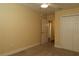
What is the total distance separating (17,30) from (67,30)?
139cm

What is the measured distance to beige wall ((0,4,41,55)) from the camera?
225cm

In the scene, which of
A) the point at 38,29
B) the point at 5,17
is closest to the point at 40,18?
the point at 38,29

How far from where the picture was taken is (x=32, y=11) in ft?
6.73

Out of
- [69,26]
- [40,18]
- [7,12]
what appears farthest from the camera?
[69,26]

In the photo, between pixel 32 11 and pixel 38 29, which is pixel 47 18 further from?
pixel 38 29

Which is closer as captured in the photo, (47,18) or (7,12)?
(47,18)

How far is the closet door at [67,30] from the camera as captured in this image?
110 inches

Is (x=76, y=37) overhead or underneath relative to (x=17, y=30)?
underneath

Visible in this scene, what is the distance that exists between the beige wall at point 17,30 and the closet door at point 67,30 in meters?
0.71

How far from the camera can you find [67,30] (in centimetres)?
291

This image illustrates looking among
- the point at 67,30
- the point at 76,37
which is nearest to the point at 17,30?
the point at 67,30

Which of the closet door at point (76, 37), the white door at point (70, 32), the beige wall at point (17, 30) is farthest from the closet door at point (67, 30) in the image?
the beige wall at point (17, 30)

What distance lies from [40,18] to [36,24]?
7.7 inches

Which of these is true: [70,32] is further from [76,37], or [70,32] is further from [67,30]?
[76,37]
